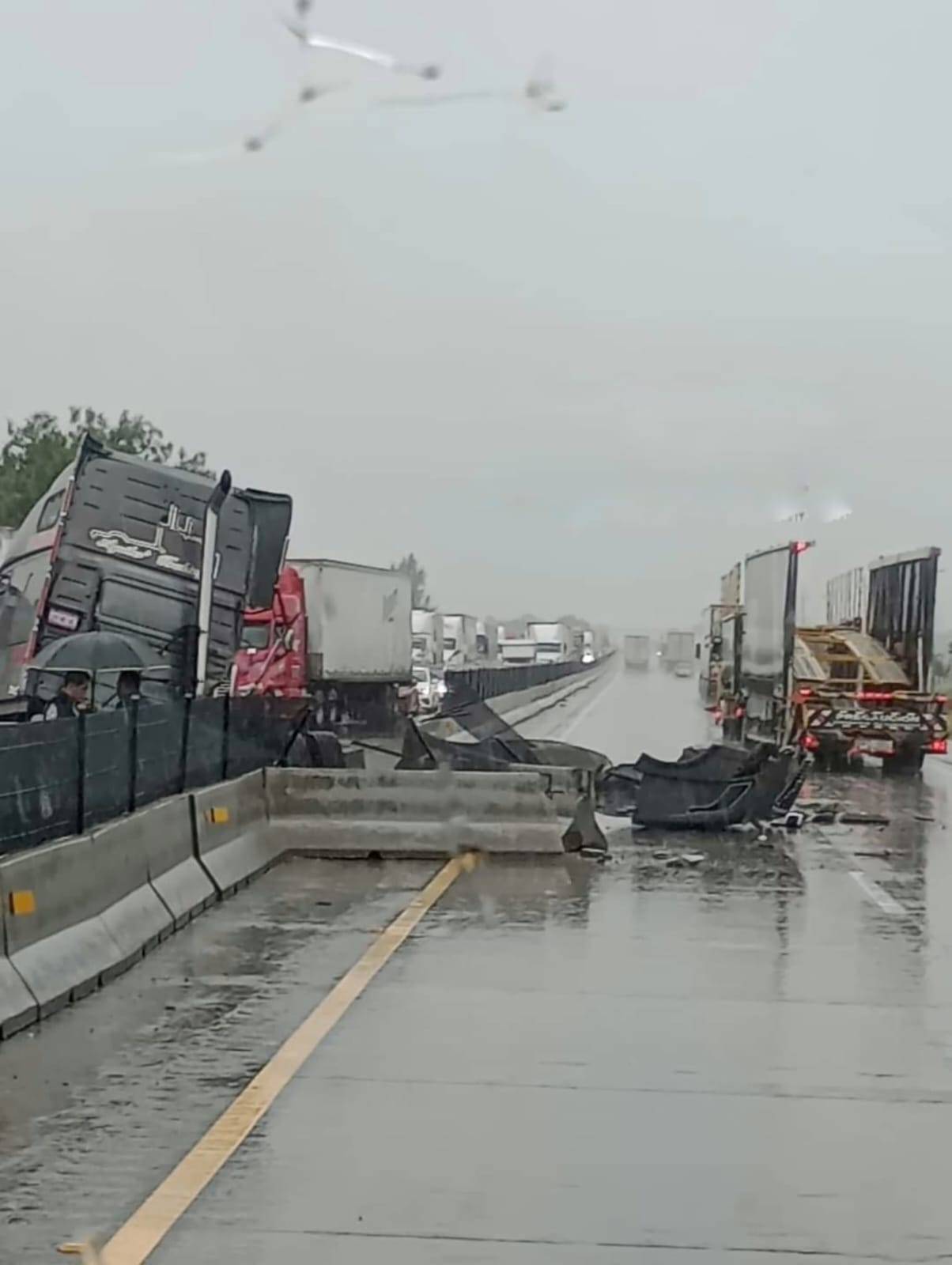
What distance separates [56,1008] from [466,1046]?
2.07 m

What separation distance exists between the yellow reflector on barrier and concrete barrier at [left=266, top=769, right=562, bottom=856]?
6631 mm

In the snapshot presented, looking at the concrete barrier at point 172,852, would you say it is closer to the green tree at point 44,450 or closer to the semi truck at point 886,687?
the semi truck at point 886,687

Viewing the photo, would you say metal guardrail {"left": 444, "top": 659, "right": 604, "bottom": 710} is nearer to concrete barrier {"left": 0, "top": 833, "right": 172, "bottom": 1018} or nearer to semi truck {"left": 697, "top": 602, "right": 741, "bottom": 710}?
semi truck {"left": 697, "top": 602, "right": 741, "bottom": 710}

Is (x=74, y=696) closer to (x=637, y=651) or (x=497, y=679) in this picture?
(x=497, y=679)

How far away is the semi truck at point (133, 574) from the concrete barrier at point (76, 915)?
367 inches

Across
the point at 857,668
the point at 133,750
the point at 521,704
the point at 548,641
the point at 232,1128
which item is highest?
the point at 548,641

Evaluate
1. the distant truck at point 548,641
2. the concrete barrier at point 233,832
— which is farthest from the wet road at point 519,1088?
the distant truck at point 548,641

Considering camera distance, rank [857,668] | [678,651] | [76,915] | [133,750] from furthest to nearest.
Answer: [678,651]
[857,668]
[133,750]
[76,915]

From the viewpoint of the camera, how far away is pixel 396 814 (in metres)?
16.9

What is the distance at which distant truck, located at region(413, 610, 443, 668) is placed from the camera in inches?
2820

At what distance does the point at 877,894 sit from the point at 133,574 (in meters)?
9.25

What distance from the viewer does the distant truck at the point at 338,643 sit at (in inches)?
1436


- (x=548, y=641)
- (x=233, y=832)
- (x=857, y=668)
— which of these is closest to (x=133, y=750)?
(x=233, y=832)

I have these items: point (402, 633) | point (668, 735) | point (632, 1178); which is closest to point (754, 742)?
point (668, 735)
